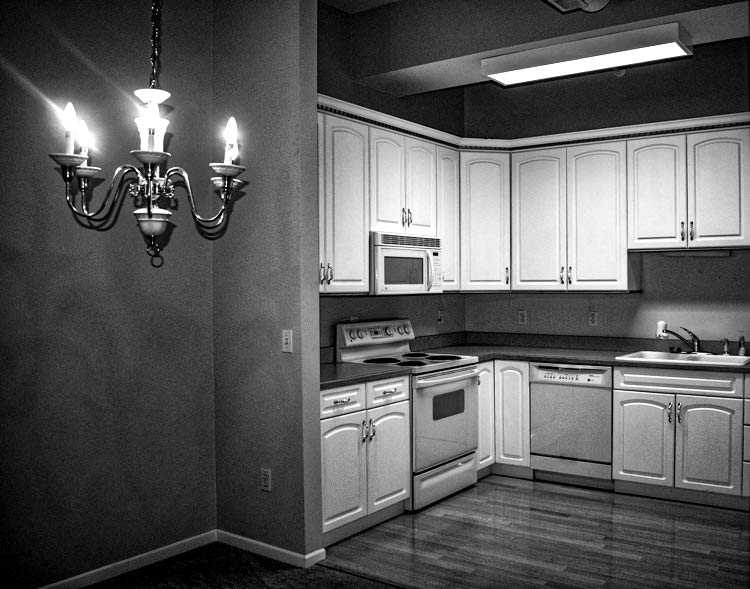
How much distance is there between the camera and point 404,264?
468 centimetres

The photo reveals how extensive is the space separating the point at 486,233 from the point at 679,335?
1.50 metres

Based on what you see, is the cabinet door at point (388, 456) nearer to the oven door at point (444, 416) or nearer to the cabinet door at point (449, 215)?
the oven door at point (444, 416)

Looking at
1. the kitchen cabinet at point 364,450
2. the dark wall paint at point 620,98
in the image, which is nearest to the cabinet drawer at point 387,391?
the kitchen cabinet at point 364,450

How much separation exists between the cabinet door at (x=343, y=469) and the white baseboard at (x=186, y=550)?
0.22 m

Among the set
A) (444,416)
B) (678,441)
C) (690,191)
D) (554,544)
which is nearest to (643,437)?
(678,441)

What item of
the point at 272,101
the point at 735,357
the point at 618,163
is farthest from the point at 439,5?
the point at 735,357

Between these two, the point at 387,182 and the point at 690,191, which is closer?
the point at 387,182

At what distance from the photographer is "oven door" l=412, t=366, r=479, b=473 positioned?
432cm

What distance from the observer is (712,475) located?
442 cm

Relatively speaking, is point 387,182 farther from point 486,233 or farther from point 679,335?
point 679,335

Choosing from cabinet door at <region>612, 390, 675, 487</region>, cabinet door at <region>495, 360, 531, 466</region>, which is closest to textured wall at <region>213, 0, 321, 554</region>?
cabinet door at <region>495, 360, 531, 466</region>

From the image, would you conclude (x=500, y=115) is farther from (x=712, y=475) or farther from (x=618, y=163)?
(x=712, y=475)

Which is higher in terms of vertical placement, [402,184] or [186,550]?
[402,184]

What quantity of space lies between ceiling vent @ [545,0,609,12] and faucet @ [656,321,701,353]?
2245 mm
